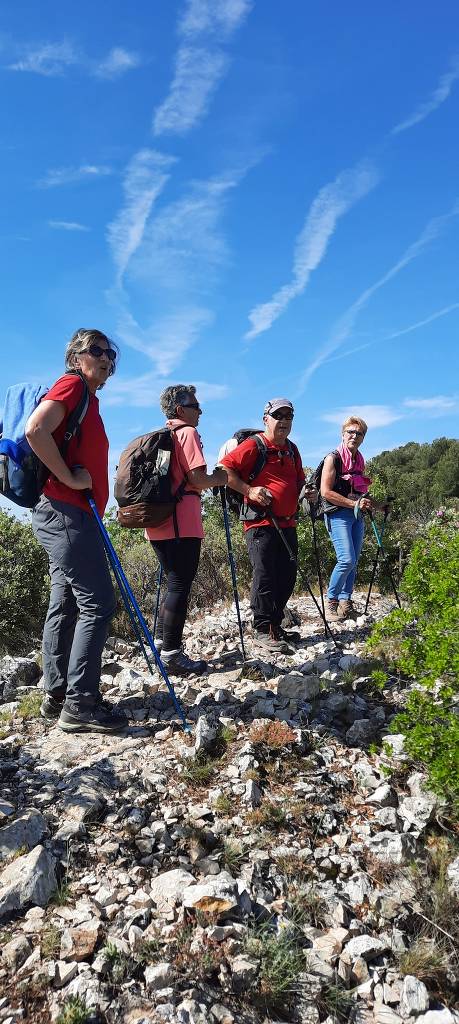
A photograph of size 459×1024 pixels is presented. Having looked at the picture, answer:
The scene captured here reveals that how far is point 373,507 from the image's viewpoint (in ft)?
22.1

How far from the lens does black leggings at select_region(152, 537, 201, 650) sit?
5.10 metres

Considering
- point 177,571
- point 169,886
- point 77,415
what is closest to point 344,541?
point 177,571

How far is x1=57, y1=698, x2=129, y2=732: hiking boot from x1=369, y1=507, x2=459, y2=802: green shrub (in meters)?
1.92

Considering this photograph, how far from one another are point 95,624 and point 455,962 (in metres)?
2.70

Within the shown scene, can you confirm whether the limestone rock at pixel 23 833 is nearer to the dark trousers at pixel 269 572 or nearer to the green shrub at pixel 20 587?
the dark trousers at pixel 269 572

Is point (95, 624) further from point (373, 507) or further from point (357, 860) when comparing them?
point (373, 507)

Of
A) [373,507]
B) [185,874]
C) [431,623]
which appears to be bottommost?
[185,874]

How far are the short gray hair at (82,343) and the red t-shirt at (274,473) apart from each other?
Result: 1.86 meters

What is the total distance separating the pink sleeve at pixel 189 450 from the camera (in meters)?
4.95

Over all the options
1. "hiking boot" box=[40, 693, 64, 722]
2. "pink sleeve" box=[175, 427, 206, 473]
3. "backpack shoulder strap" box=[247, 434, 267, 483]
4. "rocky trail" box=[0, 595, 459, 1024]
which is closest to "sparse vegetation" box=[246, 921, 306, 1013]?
"rocky trail" box=[0, 595, 459, 1024]

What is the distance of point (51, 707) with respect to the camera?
473cm

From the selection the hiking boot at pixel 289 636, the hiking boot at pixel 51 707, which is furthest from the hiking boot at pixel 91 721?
the hiking boot at pixel 289 636

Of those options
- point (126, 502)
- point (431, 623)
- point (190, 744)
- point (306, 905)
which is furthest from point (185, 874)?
point (126, 502)

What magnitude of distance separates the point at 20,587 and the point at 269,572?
4.12 metres
